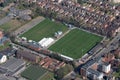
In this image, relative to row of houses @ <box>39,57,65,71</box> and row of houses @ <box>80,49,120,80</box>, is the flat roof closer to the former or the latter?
row of houses @ <box>39,57,65,71</box>

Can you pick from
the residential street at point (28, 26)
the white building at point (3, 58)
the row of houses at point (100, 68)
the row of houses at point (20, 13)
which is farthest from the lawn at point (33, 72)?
the row of houses at point (20, 13)

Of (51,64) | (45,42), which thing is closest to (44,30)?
(45,42)

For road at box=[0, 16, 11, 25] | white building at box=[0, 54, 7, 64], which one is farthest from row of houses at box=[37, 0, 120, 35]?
white building at box=[0, 54, 7, 64]

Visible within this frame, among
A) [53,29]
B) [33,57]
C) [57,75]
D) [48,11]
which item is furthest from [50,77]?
[48,11]

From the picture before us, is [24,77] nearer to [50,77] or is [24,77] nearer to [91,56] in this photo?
[50,77]

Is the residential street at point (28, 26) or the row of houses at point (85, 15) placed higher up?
the row of houses at point (85, 15)

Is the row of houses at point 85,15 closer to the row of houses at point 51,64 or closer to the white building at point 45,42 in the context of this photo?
the white building at point 45,42

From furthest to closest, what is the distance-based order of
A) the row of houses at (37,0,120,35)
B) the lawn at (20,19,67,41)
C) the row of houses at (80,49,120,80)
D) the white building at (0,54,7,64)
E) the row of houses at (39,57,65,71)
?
the row of houses at (37,0,120,35) → the lawn at (20,19,67,41) → the white building at (0,54,7,64) → the row of houses at (39,57,65,71) → the row of houses at (80,49,120,80)
